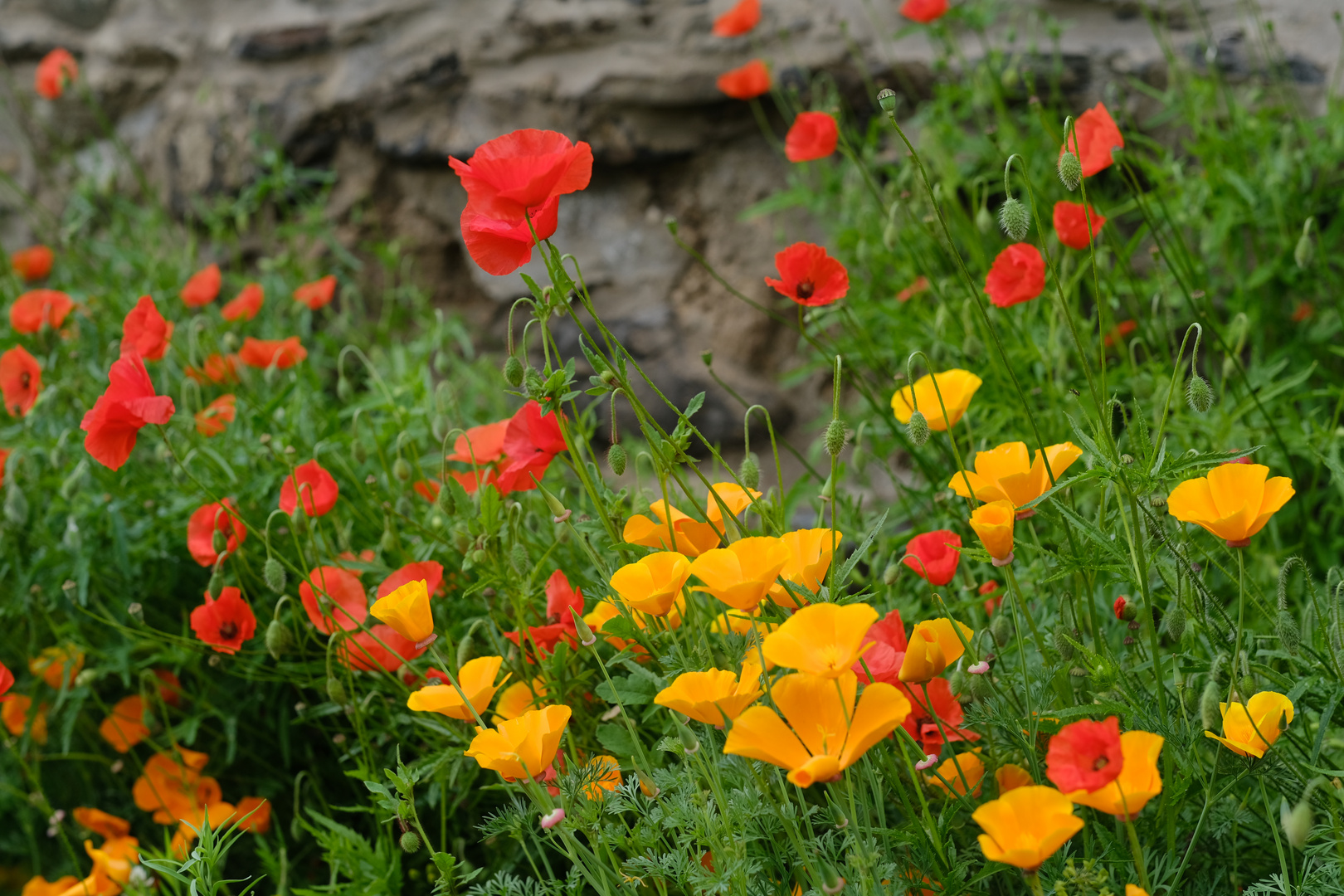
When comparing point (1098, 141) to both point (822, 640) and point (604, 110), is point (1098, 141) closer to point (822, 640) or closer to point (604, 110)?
point (822, 640)

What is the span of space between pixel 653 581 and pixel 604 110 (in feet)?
6.65

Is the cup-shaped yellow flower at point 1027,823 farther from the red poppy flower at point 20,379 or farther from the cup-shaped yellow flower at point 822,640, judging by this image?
the red poppy flower at point 20,379

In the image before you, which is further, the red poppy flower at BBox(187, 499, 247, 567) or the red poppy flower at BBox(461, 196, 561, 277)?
the red poppy flower at BBox(187, 499, 247, 567)

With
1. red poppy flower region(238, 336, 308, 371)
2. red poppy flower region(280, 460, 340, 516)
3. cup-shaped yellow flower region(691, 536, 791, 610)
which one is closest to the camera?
cup-shaped yellow flower region(691, 536, 791, 610)

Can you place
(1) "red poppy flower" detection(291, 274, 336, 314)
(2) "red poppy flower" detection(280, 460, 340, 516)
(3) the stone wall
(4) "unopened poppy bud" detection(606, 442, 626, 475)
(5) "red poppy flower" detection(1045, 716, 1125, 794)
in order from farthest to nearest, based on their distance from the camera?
(3) the stone wall, (1) "red poppy flower" detection(291, 274, 336, 314), (2) "red poppy flower" detection(280, 460, 340, 516), (4) "unopened poppy bud" detection(606, 442, 626, 475), (5) "red poppy flower" detection(1045, 716, 1125, 794)

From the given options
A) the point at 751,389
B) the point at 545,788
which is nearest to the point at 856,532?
the point at 545,788

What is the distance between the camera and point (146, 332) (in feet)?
5.38

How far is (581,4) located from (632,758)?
218 cm

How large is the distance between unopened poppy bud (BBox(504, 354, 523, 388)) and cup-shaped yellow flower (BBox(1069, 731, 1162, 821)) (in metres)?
0.64

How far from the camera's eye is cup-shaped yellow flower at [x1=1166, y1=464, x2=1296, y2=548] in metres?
0.92

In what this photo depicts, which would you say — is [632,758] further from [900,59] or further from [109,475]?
[900,59]

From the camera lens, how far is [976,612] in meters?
1.29

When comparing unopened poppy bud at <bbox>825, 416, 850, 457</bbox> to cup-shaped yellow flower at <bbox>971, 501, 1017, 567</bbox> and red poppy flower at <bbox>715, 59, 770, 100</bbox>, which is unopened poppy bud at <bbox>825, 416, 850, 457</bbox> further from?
red poppy flower at <bbox>715, 59, 770, 100</bbox>

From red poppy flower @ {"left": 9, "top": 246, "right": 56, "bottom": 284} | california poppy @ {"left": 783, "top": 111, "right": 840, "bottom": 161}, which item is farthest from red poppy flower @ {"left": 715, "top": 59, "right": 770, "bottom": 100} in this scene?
red poppy flower @ {"left": 9, "top": 246, "right": 56, "bottom": 284}
